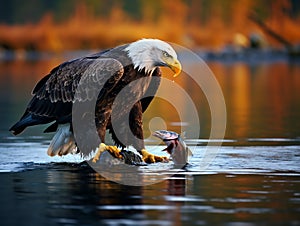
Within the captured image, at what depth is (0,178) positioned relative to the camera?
10.7m

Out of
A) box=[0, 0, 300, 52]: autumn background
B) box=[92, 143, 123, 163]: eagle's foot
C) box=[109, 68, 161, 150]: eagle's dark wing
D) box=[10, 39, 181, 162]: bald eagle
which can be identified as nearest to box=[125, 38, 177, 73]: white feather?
box=[10, 39, 181, 162]: bald eagle

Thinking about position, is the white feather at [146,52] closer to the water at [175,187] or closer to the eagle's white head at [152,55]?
the eagle's white head at [152,55]

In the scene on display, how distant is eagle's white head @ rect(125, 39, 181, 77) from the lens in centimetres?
1178

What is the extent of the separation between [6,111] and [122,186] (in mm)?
9411

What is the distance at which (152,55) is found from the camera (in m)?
11.9

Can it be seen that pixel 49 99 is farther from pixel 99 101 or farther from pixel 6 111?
pixel 6 111

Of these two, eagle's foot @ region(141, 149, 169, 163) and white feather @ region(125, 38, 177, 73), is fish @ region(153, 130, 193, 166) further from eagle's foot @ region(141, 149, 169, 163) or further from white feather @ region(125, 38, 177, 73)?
white feather @ region(125, 38, 177, 73)

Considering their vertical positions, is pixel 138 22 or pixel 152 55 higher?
pixel 138 22

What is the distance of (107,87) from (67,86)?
54 cm

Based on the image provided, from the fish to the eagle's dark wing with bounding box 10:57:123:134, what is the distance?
30.7 inches

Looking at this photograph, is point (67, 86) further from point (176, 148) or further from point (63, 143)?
point (176, 148)

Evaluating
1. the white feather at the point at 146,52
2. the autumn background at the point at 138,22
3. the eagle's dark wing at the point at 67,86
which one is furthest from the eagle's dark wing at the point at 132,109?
the autumn background at the point at 138,22

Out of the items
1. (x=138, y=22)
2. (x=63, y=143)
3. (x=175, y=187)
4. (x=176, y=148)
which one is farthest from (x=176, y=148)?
(x=138, y=22)

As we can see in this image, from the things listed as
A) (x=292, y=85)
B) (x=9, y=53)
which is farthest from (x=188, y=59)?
(x=292, y=85)
